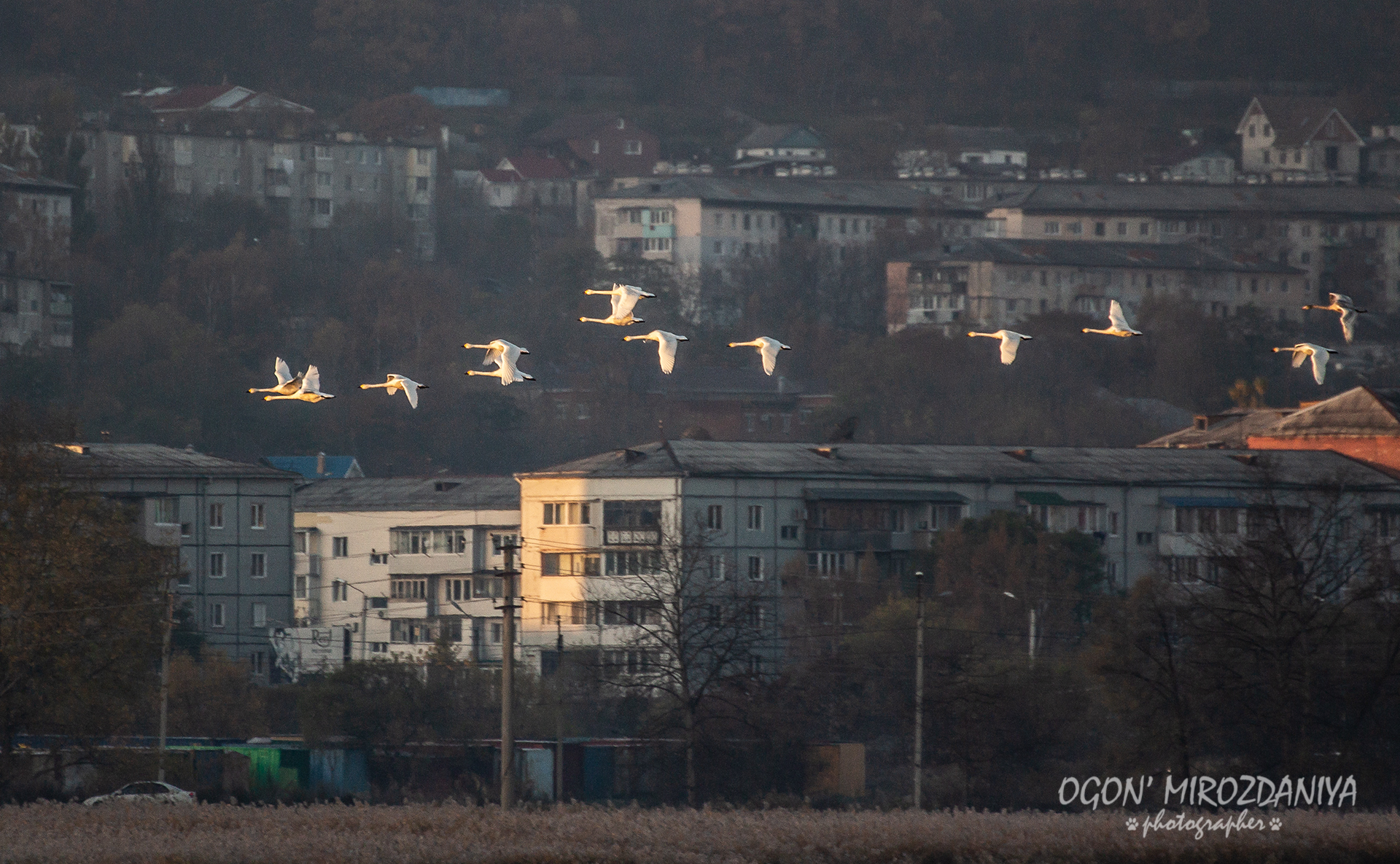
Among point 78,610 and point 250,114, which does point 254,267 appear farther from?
point 78,610

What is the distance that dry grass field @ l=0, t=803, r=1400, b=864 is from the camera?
118 feet

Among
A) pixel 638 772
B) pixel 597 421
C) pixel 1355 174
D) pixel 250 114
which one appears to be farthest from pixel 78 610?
pixel 1355 174

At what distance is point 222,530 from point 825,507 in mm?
21587

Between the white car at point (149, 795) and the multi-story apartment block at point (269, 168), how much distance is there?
10549 centimetres

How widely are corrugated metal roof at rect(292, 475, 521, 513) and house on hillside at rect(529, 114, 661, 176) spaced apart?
333 ft

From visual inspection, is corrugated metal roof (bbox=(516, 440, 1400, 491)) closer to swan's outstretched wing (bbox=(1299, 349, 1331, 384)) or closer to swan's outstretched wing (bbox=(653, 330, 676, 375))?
swan's outstretched wing (bbox=(653, 330, 676, 375))

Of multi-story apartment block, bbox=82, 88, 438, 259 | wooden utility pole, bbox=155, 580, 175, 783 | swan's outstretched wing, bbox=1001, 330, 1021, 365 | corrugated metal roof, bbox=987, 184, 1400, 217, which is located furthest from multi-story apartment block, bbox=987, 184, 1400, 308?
swan's outstretched wing, bbox=1001, 330, 1021, 365

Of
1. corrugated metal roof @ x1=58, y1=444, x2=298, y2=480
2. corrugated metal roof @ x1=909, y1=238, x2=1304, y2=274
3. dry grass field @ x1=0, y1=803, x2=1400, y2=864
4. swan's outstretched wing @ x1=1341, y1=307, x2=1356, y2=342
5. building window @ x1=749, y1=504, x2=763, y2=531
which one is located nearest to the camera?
dry grass field @ x1=0, y1=803, x2=1400, y2=864

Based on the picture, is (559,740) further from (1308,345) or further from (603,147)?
(603,147)

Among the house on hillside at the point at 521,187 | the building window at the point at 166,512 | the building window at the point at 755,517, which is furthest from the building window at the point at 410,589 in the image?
the house on hillside at the point at 521,187

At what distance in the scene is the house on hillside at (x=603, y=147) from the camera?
7628 inches

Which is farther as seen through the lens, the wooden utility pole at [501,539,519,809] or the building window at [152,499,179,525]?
the building window at [152,499,179,525]

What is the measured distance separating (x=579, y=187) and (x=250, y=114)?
87.2 ft

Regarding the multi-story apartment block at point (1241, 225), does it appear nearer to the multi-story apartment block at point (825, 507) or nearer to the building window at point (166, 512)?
the multi-story apartment block at point (825, 507)
